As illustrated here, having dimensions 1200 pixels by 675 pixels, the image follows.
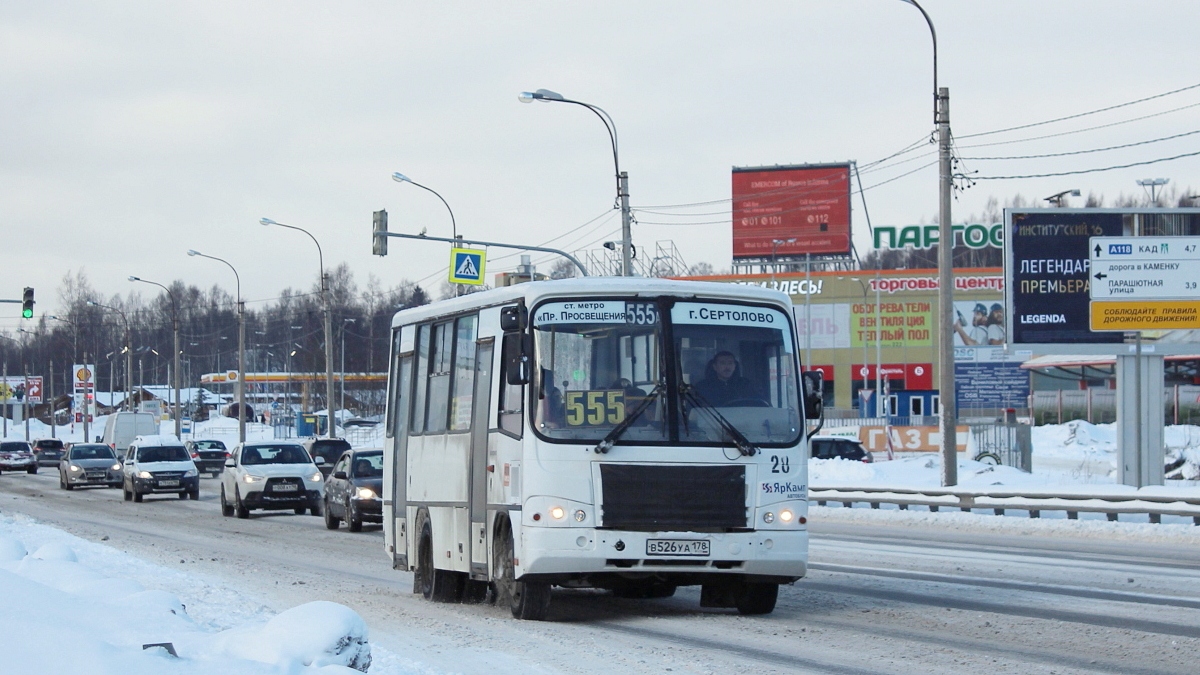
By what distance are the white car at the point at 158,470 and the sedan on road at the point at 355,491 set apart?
1343cm

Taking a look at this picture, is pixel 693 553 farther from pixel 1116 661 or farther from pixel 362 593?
pixel 362 593

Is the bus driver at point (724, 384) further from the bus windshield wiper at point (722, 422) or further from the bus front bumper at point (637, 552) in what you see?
the bus front bumper at point (637, 552)

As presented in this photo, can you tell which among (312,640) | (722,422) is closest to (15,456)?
(722,422)

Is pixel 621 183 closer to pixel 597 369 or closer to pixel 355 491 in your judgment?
pixel 355 491

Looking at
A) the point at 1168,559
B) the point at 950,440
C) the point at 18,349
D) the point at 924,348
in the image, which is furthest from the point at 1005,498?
the point at 18,349

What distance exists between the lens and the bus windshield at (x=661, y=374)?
11688 millimetres

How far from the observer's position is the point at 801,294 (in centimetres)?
8619

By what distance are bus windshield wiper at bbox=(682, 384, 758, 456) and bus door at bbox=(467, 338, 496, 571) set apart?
5.73ft

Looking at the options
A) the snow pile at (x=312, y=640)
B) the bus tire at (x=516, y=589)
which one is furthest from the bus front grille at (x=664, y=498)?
the snow pile at (x=312, y=640)

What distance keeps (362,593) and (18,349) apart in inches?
7118

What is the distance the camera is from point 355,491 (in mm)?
26875

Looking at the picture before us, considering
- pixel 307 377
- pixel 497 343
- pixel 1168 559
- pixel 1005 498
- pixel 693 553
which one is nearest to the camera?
pixel 693 553

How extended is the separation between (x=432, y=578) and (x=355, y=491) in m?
12.9

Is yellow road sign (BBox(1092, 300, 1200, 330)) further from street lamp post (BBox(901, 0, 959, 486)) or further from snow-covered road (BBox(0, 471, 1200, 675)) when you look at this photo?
snow-covered road (BBox(0, 471, 1200, 675))
